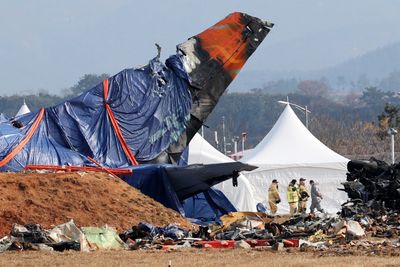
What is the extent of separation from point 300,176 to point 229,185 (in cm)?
285

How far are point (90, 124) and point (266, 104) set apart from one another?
117286 mm

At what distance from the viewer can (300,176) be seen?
39844 millimetres

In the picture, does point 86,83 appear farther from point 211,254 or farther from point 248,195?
point 211,254

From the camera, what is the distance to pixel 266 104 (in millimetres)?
145750

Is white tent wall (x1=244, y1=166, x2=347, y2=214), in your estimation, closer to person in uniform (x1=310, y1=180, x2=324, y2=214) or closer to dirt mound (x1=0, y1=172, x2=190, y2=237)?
person in uniform (x1=310, y1=180, x2=324, y2=214)

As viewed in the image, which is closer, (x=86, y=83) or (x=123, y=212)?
(x=123, y=212)

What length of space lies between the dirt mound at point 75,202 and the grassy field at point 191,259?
3681mm

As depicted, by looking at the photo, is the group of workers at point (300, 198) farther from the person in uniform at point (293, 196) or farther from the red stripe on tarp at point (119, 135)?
the red stripe on tarp at point (119, 135)

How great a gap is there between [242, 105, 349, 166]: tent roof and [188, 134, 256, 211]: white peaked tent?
156 centimetres

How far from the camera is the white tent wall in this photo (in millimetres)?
39844

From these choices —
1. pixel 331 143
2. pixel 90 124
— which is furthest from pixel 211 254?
pixel 331 143

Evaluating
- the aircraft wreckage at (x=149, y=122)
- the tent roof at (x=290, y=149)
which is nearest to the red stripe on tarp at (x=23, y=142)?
the aircraft wreckage at (x=149, y=122)

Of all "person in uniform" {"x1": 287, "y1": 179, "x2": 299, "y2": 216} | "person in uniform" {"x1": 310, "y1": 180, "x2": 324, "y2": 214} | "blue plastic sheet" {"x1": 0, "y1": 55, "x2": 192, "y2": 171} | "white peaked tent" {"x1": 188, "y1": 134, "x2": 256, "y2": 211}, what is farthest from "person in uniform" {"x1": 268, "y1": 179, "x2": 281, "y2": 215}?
"blue plastic sheet" {"x1": 0, "y1": 55, "x2": 192, "y2": 171}

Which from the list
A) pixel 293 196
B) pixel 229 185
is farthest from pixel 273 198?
pixel 229 185
